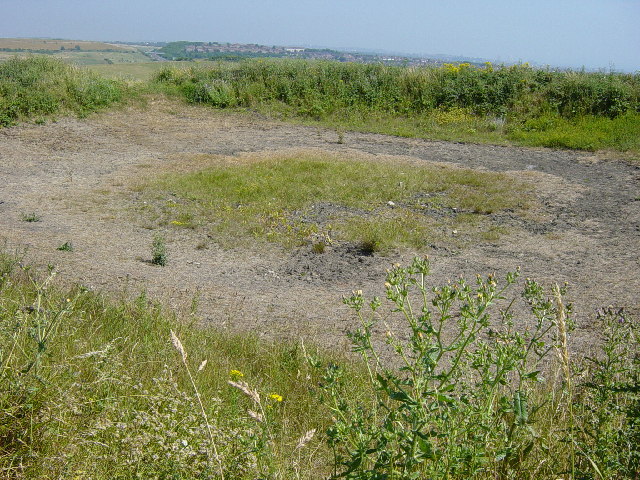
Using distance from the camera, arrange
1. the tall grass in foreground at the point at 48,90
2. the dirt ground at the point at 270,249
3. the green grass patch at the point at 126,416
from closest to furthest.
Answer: the green grass patch at the point at 126,416, the dirt ground at the point at 270,249, the tall grass in foreground at the point at 48,90

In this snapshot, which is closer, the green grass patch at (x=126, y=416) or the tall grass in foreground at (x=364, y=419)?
the tall grass in foreground at (x=364, y=419)

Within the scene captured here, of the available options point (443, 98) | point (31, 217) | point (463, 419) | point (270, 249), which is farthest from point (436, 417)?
point (443, 98)

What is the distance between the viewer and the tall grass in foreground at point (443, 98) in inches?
574

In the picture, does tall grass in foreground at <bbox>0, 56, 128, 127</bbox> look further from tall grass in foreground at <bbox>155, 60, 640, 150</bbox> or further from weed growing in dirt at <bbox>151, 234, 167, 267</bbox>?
weed growing in dirt at <bbox>151, 234, 167, 267</bbox>

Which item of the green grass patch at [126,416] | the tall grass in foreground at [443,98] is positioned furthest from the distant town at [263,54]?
the green grass patch at [126,416]

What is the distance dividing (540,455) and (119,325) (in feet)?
Answer: 9.77

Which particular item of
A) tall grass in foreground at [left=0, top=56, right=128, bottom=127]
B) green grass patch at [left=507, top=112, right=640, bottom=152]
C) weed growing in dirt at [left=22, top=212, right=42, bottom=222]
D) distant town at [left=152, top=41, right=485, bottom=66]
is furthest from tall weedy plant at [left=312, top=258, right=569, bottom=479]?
distant town at [left=152, top=41, right=485, bottom=66]

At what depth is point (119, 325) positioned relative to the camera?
4203 mm

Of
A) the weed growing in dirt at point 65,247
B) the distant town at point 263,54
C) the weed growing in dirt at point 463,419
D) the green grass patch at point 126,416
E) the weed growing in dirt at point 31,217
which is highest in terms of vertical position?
the distant town at point 263,54

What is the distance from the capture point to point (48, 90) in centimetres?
1552

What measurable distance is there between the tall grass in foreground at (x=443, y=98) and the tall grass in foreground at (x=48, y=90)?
2429 millimetres

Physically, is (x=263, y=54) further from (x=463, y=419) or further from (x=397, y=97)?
(x=463, y=419)

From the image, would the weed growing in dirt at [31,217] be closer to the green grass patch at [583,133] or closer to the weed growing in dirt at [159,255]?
the weed growing in dirt at [159,255]

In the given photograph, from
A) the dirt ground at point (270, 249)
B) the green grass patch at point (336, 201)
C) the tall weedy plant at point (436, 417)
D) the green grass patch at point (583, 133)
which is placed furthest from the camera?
the green grass patch at point (583, 133)
